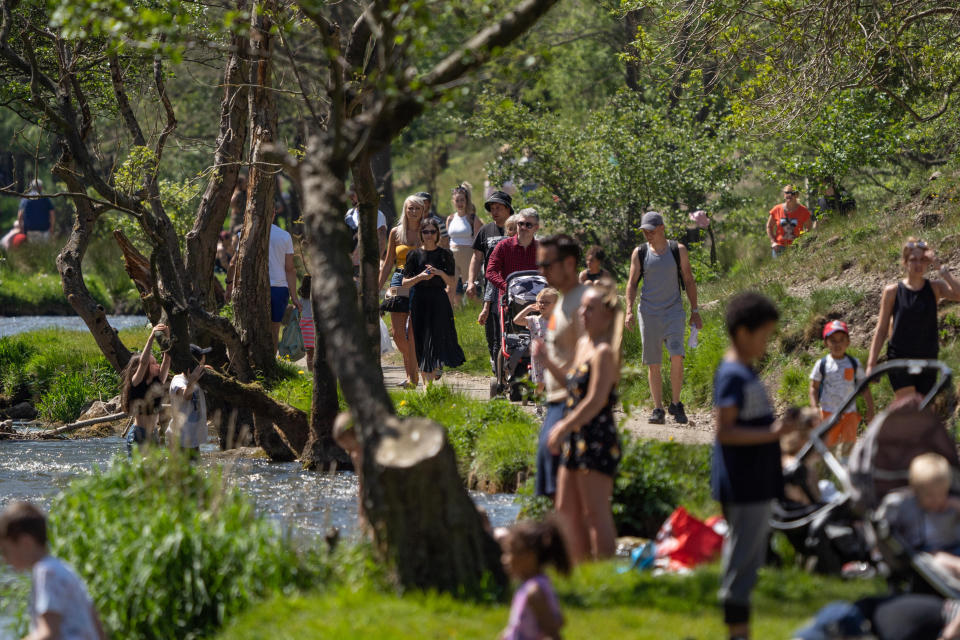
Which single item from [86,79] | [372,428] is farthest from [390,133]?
[86,79]

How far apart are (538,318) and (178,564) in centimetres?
569

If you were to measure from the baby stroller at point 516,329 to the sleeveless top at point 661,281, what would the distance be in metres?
1.32

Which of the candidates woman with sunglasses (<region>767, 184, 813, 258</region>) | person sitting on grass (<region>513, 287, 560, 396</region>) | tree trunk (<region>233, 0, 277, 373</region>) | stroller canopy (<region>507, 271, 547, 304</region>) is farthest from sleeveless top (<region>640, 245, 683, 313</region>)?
woman with sunglasses (<region>767, 184, 813, 258</region>)

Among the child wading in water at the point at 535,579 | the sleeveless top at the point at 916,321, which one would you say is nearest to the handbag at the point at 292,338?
the sleeveless top at the point at 916,321

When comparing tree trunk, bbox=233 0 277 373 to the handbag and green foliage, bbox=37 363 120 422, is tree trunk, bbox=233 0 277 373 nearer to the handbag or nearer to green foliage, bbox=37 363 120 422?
the handbag

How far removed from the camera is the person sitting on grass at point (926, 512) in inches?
234

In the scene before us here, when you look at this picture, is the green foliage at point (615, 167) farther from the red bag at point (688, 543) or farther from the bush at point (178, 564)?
the red bag at point (688, 543)

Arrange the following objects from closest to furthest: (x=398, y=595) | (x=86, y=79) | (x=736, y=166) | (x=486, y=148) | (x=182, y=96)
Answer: (x=398, y=595), (x=86, y=79), (x=736, y=166), (x=182, y=96), (x=486, y=148)

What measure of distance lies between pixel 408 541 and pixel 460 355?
781 centimetres

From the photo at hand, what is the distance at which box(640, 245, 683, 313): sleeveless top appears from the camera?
11930 millimetres

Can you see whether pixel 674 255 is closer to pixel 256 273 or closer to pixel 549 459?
pixel 549 459

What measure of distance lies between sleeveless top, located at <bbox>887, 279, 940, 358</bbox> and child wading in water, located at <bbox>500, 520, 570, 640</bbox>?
4799 mm

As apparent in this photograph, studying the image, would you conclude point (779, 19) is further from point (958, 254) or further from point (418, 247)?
point (418, 247)

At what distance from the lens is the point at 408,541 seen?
664 centimetres
